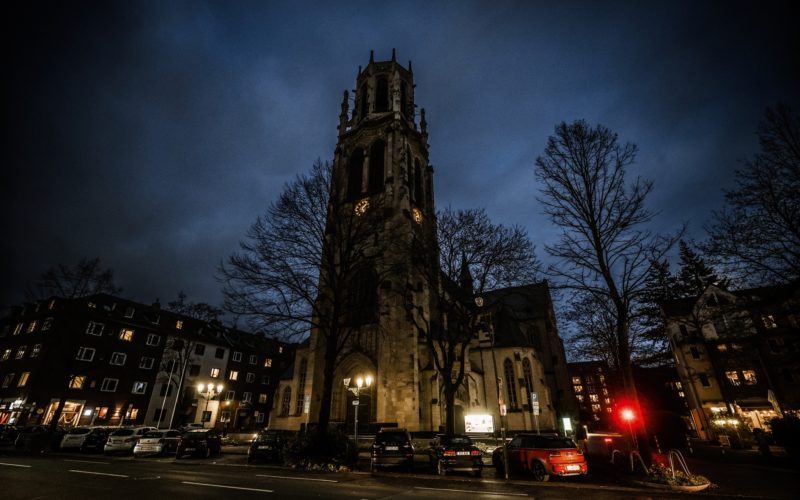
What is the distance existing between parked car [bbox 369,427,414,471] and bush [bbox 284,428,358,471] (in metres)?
1.60

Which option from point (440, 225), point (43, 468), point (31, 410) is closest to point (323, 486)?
point (43, 468)

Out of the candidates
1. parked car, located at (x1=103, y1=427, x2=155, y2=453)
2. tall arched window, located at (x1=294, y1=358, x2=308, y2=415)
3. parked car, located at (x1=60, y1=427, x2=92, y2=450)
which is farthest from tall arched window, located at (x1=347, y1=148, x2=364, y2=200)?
parked car, located at (x1=60, y1=427, x2=92, y2=450)

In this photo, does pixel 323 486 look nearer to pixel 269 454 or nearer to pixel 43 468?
pixel 269 454

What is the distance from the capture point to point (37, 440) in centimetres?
2223

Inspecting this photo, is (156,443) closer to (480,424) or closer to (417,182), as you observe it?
(480,424)

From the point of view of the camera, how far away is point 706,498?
29.3 feet

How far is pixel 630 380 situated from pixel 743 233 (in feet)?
26.6

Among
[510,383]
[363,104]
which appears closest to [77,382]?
[363,104]

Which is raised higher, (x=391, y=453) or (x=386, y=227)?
(x=386, y=227)

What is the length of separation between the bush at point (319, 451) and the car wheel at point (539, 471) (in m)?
7.51

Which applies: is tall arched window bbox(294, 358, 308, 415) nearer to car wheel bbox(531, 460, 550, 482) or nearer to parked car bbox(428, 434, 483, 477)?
parked car bbox(428, 434, 483, 477)

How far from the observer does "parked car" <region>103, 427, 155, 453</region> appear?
70.0ft

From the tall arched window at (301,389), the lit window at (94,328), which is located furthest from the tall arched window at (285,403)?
the lit window at (94,328)

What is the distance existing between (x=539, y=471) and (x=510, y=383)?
23409mm
